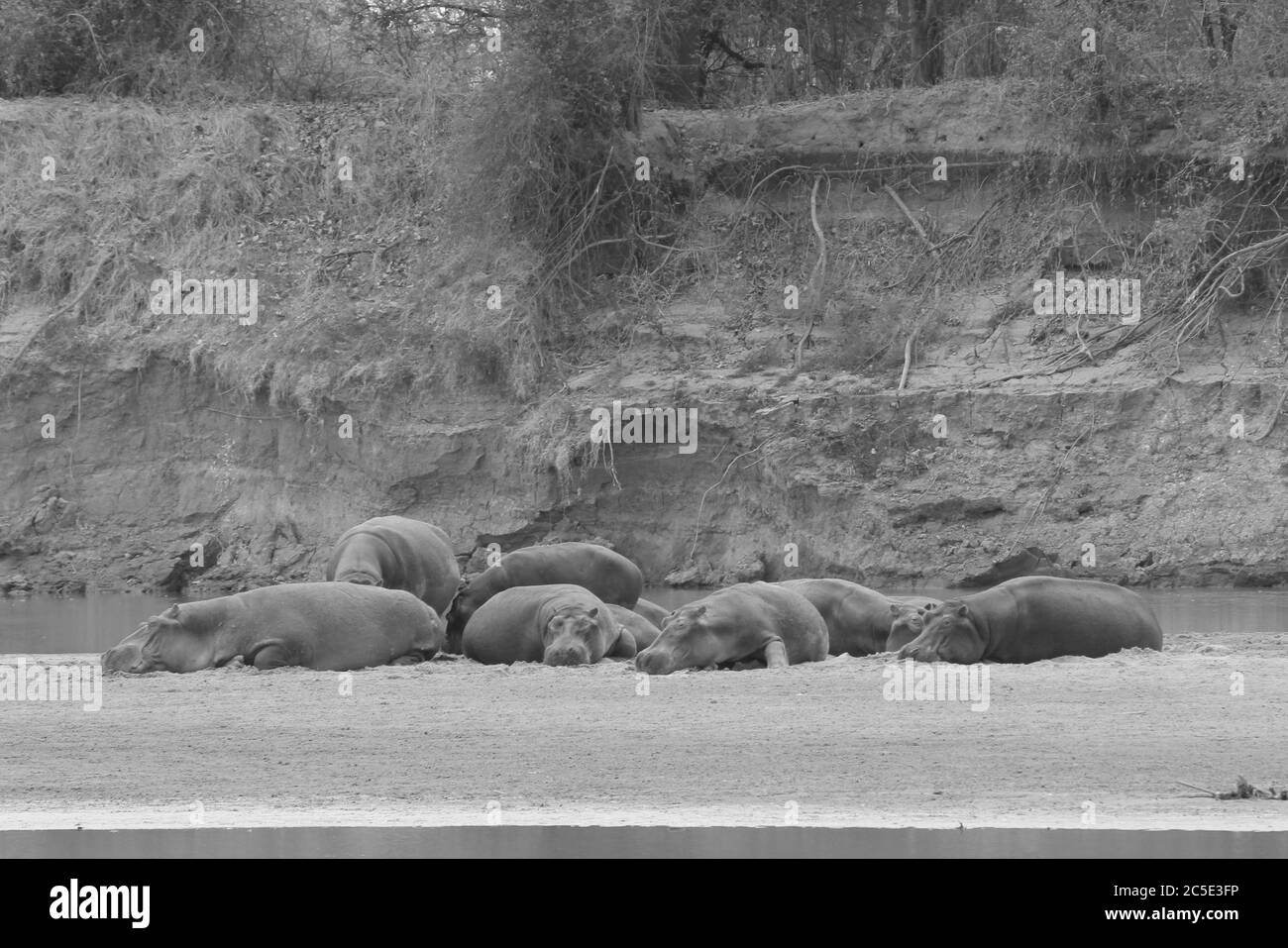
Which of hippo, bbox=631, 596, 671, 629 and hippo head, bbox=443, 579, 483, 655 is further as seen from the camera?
hippo, bbox=631, 596, 671, 629

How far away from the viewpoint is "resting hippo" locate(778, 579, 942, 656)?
14484 mm

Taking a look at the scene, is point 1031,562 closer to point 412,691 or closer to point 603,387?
point 603,387

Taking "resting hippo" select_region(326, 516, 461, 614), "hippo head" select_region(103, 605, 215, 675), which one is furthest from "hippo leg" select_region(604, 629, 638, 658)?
"resting hippo" select_region(326, 516, 461, 614)

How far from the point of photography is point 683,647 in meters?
12.7

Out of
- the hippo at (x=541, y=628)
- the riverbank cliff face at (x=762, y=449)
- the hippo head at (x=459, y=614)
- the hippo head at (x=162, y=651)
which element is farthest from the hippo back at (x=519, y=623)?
the riverbank cliff face at (x=762, y=449)

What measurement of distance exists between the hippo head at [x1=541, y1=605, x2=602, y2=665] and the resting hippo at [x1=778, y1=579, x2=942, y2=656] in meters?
1.78

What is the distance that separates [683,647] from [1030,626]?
2376mm

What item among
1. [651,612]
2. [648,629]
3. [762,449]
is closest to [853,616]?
[648,629]

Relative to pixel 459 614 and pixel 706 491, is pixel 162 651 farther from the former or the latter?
pixel 706 491

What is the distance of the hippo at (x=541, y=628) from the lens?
13.3 meters

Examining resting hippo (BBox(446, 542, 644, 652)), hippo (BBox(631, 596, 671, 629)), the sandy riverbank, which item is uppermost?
resting hippo (BBox(446, 542, 644, 652))

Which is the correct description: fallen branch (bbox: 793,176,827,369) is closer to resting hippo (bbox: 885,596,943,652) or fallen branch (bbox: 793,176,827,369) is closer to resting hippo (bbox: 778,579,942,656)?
resting hippo (bbox: 778,579,942,656)

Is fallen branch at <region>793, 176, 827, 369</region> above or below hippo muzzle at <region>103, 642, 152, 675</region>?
Result: above

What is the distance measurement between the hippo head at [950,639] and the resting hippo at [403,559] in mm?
5216
